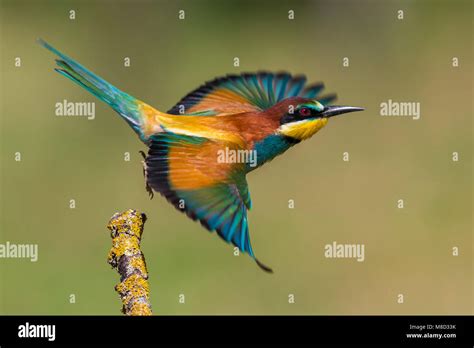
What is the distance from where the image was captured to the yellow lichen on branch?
307 centimetres

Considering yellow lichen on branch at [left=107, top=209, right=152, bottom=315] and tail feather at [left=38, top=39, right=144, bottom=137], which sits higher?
tail feather at [left=38, top=39, right=144, bottom=137]

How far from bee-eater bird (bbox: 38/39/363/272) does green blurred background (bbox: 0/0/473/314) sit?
8.09 feet

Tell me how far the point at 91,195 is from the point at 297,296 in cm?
207

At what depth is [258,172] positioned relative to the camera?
29.0ft

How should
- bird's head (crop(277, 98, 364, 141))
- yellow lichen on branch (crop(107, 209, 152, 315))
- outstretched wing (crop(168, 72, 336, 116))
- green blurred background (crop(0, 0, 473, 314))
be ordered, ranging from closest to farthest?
yellow lichen on branch (crop(107, 209, 152, 315))
bird's head (crop(277, 98, 364, 141))
outstretched wing (crop(168, 72, 336, 116))
green blurred background (crop(0, 0, 473, 314))

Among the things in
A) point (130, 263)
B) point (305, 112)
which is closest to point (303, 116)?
point (305, 112)

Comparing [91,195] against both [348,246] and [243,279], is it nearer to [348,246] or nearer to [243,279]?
[243,279]

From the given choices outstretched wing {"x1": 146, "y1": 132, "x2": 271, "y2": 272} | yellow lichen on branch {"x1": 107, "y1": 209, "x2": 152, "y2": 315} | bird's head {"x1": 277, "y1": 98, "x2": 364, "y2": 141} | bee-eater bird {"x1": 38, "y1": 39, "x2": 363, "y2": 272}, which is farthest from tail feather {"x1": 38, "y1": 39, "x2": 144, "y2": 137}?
yellow lichen on branch {"x1": 107, "y1": 209, "x2": 152, "y2": 315}

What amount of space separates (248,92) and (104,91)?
2.80 feet

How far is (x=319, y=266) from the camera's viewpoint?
813cm

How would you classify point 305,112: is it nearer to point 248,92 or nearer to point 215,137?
point 215,137

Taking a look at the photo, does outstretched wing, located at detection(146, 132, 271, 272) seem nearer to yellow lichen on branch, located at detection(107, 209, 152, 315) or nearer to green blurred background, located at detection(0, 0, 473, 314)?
yellow lichen on branch, located at detection(107, 209, 152, 315)

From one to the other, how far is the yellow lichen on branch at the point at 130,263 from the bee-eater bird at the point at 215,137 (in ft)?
1.29
